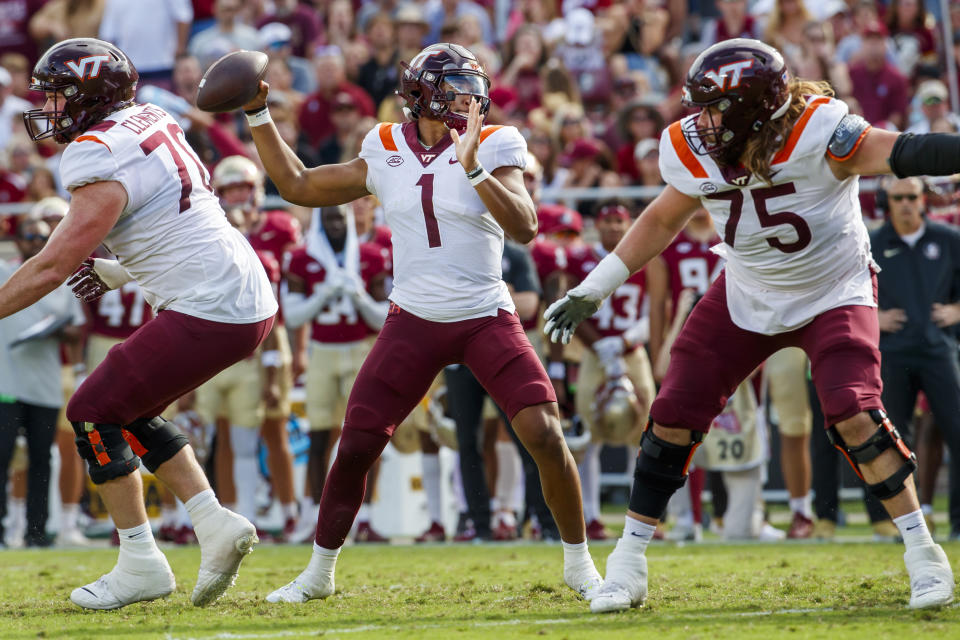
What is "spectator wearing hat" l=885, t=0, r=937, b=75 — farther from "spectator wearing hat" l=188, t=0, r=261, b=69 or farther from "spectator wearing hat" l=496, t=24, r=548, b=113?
"spectator wearing hat" l=188, t=0, r=261, b=69

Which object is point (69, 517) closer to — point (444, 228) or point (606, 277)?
point (444, 228)

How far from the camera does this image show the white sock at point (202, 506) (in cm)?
498

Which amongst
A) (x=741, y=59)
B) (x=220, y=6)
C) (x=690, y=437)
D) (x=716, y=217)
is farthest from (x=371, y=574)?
(x=220, y=6)

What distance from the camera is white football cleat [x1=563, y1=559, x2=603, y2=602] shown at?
4.92 meters

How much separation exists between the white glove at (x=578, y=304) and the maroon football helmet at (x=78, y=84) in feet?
5.87

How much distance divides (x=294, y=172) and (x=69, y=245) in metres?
0.87

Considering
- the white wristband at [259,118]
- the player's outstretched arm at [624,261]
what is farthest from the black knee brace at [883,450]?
the white wristband at [259,118]

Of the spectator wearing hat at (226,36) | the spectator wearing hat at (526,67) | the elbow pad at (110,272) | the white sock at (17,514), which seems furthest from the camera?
the spectator wearing hat at (226,36)

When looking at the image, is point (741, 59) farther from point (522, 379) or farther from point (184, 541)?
point (184, 541)

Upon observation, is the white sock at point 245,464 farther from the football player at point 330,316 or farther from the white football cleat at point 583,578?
the white football cleat at point 583,578

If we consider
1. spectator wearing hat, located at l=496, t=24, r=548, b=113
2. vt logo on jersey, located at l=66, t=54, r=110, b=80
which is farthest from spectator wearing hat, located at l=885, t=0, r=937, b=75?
vt logo on jersey, located at l=66, t=54, r=110, b=80

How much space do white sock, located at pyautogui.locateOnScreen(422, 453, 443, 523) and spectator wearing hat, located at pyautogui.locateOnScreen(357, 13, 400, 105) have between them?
4.54m

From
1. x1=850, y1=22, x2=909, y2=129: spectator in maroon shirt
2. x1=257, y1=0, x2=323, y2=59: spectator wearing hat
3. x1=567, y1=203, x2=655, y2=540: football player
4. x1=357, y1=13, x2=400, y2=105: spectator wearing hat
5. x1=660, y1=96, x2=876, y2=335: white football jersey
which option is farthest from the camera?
x1=257, y1=0, x2=323, y2=59: spectator wearing hat

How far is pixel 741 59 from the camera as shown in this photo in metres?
4.45
